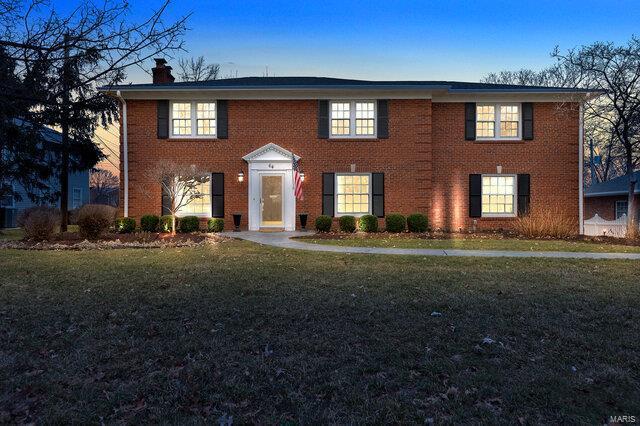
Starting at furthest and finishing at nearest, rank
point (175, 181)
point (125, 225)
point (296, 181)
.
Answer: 1. point (296, 181)
2. point (125, 225)
3. point (175, 181)

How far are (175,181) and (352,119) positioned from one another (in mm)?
7035

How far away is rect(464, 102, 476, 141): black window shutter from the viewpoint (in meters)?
17.0

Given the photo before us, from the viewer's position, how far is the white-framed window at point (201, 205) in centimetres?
1662

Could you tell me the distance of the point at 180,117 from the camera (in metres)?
16.7

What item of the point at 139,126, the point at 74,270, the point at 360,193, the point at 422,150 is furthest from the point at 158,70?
the point at 74,270

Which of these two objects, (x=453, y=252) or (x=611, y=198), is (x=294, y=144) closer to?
(x=453, y=252)

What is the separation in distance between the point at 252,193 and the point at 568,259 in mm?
10958

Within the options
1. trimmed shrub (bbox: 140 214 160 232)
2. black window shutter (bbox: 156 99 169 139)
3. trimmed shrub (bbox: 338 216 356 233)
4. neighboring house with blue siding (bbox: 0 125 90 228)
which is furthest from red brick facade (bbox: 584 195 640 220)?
neighboring house with blue siding (bbox: 0 125 90 228)

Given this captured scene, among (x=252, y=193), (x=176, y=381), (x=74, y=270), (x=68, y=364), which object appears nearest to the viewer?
(x=176, y=381)

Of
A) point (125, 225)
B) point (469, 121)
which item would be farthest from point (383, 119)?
point (125, 225)

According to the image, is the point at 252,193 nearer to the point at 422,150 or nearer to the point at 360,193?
the point at 360,193

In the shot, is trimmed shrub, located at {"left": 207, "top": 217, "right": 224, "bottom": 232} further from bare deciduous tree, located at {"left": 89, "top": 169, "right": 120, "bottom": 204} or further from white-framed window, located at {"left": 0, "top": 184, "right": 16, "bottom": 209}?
bare deciduous tree, located at {"left": 89, "top": 169, "right": 120, "bottom": 204}

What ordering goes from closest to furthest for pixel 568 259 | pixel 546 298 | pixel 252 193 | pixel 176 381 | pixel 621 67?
pixel 176 381 → pixel 546 298 → pixel 568 259 → pixel 621 67 → pixel 252 193

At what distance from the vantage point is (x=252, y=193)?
1647cm
